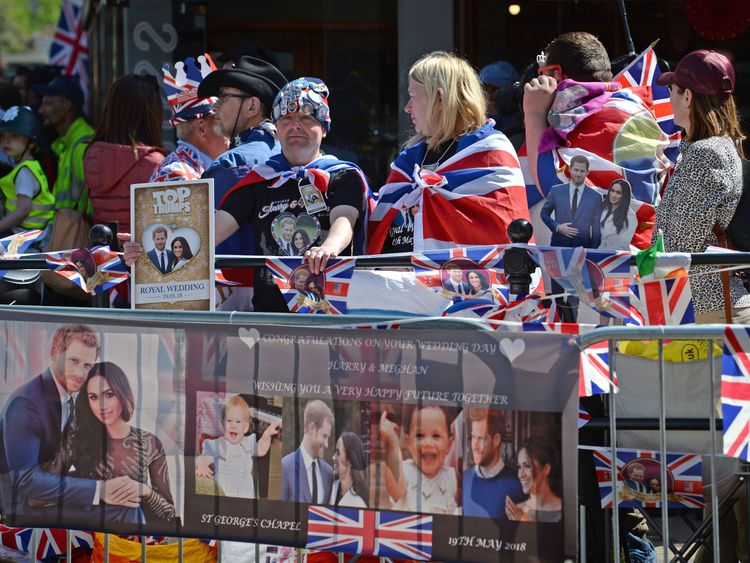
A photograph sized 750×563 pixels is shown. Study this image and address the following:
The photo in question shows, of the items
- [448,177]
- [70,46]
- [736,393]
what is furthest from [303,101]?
[70,46]

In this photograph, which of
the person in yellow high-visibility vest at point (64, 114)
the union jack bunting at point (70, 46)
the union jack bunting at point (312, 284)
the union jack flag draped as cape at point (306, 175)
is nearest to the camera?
the union jack bunting at point (312, 284)

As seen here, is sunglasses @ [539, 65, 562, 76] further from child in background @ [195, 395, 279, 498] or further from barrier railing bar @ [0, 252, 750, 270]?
child in background @ [195, 395, 279, 498]

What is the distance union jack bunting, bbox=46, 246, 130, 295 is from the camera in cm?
502

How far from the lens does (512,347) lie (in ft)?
12.1

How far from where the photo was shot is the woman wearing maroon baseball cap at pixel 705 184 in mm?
5062

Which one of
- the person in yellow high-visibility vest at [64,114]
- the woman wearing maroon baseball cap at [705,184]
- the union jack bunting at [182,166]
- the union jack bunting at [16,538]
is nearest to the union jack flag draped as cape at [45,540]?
the union jack bunting at [16,538]

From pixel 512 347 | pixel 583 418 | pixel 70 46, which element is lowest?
pixel 583 418

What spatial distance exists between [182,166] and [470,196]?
1.90 metres

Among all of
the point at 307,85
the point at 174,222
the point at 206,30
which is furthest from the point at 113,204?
the point at 206,30

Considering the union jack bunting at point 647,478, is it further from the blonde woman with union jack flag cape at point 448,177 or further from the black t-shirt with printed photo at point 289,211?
the black t-shirt with printed photo at point 289,211

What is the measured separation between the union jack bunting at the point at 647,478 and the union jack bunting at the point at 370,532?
33.0 inches

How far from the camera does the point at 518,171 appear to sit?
17.0ft

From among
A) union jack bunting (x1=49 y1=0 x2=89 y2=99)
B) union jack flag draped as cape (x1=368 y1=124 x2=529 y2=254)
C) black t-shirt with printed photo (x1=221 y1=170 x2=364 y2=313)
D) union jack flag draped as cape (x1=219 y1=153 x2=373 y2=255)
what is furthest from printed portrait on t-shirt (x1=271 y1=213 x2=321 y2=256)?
union jack bunting (x1=49 y1=0 x2=89 y2=99)

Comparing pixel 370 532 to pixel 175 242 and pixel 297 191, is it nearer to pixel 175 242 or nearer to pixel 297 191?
pixel 175 242
